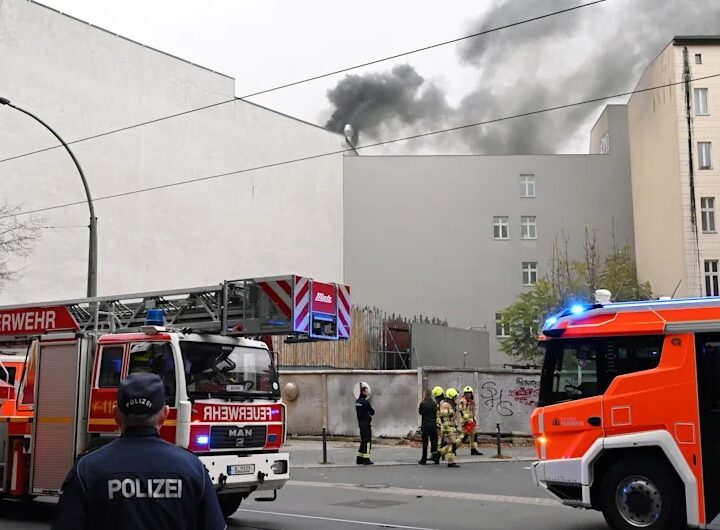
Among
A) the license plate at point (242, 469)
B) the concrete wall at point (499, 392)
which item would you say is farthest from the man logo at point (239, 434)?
the concrete wall at point (499, 392)

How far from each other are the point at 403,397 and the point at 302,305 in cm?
1415

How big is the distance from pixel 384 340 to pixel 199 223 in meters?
14.8

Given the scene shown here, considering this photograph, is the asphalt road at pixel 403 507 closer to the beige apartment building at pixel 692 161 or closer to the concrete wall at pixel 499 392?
the concrete wall at pixel 499 392

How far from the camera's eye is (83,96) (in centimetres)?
3588

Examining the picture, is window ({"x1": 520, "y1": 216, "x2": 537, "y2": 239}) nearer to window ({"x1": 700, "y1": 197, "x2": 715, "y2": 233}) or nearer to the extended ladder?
window ({"x1": 700, "y1": 197, "x2": 715, "y2": 233})

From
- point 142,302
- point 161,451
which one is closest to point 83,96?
point 142,302

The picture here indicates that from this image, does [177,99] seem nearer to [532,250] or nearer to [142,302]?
[532,250]

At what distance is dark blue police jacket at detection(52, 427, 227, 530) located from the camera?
3066 mm

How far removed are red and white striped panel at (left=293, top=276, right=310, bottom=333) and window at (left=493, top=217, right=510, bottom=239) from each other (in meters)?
39.9

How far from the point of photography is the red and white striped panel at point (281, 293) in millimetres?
10125

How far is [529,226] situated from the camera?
49.3m

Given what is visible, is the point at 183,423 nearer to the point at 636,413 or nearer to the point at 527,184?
the point at 636,413

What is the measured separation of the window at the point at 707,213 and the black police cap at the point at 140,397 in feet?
132

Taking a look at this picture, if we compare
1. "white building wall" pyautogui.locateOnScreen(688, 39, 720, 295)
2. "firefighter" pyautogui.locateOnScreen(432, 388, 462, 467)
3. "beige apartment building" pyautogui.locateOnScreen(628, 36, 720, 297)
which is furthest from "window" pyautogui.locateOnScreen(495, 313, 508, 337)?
"firefighter" pyautogui.locateOnScreen(432, 388, 462, 467)
